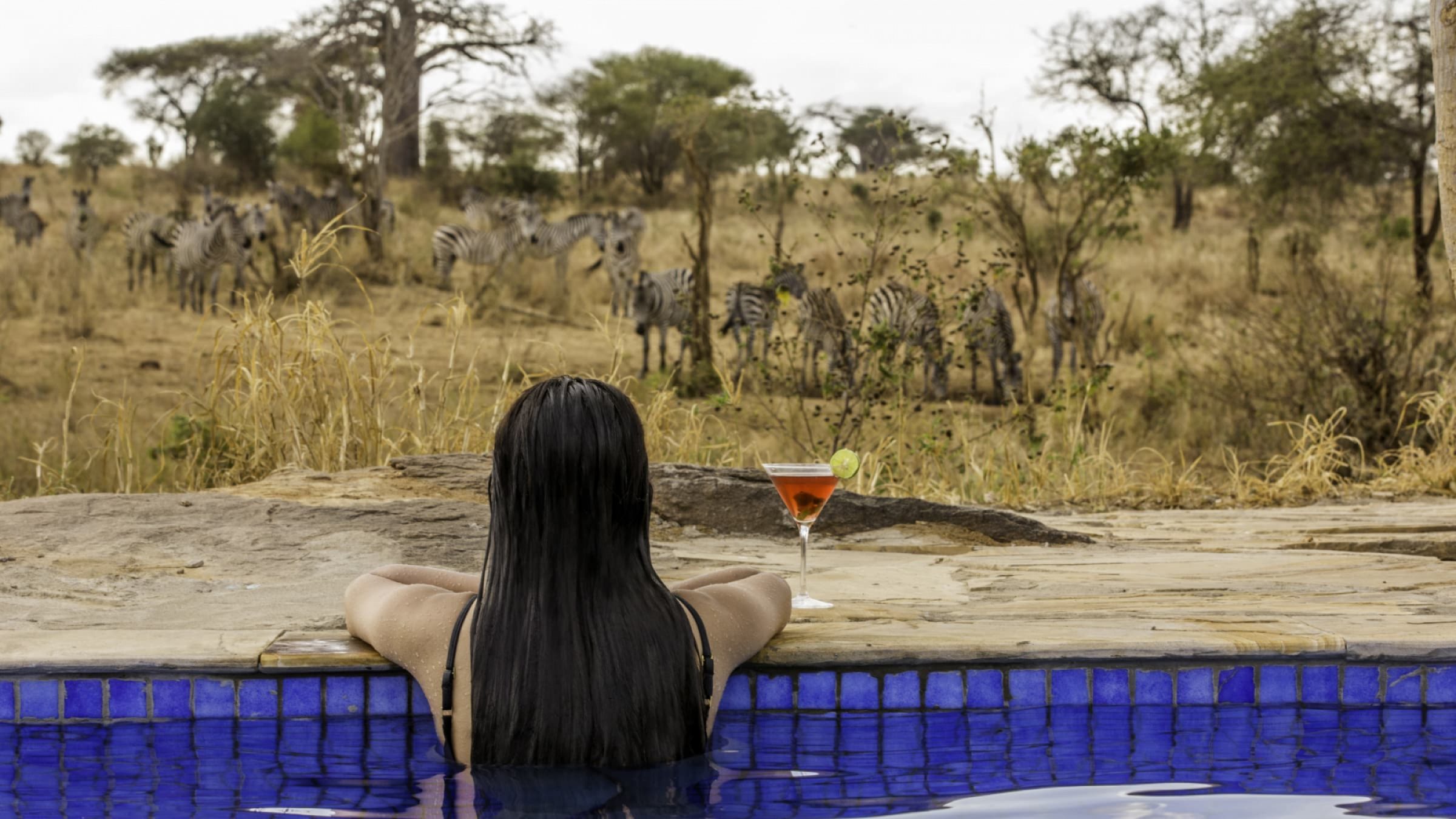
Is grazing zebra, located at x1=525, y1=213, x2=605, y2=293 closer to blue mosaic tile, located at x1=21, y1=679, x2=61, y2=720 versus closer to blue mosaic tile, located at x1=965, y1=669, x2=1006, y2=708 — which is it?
blue mosaic tile, located at x1=21, y1=679, x2=61, y2=720

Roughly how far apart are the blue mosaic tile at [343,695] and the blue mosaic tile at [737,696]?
2.52 ft

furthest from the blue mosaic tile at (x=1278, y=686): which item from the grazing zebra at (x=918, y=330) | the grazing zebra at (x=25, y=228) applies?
the grazing zebra at (x=25, y=228)

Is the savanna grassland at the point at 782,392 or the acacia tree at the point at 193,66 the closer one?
the savanna grassland at the point at 782,392

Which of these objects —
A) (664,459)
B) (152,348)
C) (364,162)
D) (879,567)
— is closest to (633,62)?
(364,162)

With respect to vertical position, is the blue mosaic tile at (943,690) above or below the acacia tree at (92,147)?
below

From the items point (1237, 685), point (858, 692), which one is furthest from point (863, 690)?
point (1237, 685)

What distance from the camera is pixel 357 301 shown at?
16.5 m

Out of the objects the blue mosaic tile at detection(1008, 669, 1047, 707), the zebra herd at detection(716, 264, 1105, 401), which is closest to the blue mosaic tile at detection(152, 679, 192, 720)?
the blue mosaic tile at detection(1008, 669, 1047, 707)

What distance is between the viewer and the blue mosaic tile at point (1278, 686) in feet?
9.82

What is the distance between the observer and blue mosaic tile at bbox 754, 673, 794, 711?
2951mm

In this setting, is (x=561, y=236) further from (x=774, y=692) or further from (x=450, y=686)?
(x=450, y=686)

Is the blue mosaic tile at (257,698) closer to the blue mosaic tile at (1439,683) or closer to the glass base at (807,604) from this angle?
the glass base at (807,604)

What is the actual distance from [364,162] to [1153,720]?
51.5 feet

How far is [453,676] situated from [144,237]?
56.1 ft
